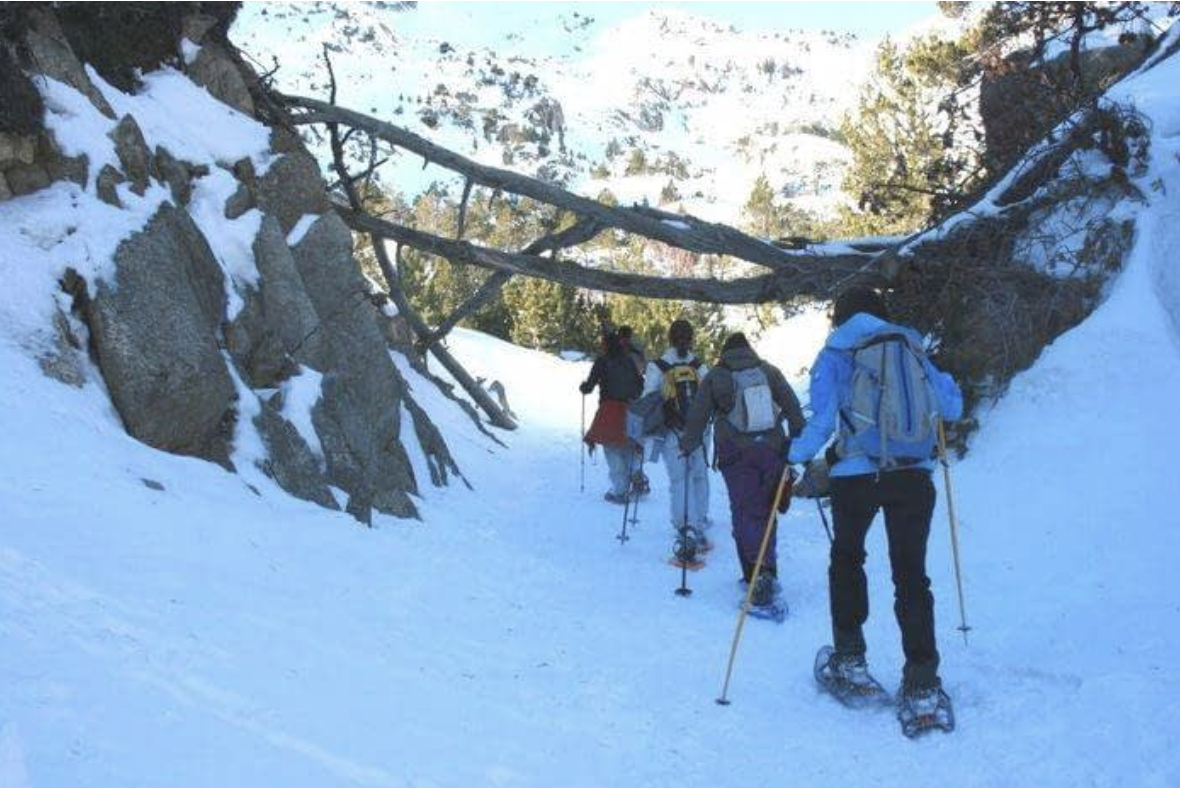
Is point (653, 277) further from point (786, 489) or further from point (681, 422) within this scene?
point (786, 489)

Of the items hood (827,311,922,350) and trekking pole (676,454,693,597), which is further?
trekking pole (676,454,693,597)

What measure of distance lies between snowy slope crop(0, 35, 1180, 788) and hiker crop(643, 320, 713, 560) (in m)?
0.41

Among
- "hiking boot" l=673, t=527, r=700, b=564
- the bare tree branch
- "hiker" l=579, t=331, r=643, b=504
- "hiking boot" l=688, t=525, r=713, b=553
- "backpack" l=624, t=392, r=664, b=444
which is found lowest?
"hiking boot" l=673, t=527, r=700, b=564

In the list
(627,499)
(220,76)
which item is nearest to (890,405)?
(627,499)

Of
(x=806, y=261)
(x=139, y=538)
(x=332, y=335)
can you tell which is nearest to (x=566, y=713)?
(x=139, y=538)

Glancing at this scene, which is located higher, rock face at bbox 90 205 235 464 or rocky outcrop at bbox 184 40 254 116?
rocky outcrop at bbox 184 40 254 116

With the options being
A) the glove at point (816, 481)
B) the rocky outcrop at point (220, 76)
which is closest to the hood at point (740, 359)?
the glove at point (816, 481)

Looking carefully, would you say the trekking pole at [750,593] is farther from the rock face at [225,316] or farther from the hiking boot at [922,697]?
the rock face at [225,316]

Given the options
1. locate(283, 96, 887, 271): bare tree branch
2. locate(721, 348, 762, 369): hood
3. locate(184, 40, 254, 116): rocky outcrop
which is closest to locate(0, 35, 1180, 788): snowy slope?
locate(721, 348, 762, 369): hood

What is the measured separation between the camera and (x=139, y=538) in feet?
14.2

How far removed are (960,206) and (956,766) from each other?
7430 mm

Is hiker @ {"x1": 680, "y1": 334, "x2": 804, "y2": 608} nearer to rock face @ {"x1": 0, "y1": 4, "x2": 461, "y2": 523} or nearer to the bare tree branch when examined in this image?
rock face @ {"x1": 0, "y1": 4, "x2": 461, "y2": 523}

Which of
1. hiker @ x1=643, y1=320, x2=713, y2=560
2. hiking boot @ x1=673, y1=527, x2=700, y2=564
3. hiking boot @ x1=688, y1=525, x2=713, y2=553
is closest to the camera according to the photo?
hiking boot @ x1=673, y1=527, x2=700, y2=564

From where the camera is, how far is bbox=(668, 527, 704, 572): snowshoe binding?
7195mm
